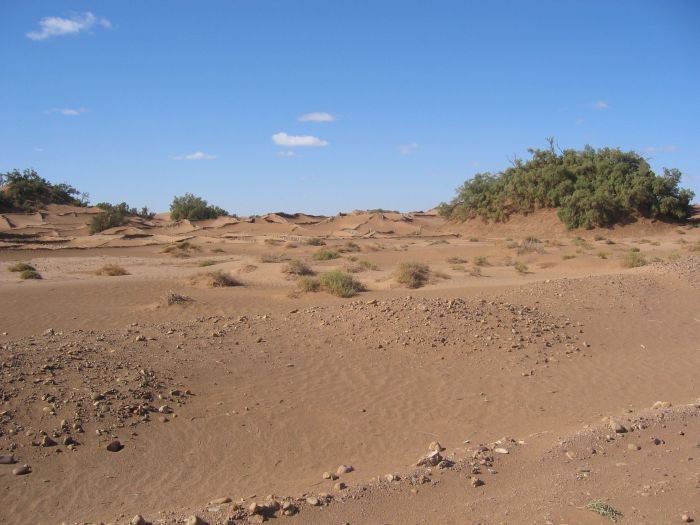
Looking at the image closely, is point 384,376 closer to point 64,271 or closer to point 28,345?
point 28,345

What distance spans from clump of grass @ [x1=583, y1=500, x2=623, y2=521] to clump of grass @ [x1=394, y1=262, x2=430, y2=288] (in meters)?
13.1

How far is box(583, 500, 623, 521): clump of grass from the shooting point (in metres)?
4.38

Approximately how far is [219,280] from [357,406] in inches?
418

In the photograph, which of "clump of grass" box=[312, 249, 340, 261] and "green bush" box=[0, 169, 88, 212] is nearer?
"clump of grass" box=[312, 249, 340, 261]

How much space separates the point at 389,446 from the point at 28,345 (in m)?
5.58

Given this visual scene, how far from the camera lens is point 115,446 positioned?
6.36 metres

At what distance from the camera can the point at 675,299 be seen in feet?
48.0

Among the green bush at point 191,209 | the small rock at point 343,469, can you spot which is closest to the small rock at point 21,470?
the small rock at point 343,469

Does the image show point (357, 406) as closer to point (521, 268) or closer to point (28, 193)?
point (521, 268)

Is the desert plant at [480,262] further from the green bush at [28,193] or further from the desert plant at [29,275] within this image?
the green bush at [28,193]

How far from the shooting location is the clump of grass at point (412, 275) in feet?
58.5

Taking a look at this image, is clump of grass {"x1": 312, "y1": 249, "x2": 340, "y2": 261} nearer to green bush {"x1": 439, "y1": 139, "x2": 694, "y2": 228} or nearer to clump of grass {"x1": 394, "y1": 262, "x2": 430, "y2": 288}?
clump of grass {"x1": 394, "y1": 262, "x2": 430, "y2": 288}

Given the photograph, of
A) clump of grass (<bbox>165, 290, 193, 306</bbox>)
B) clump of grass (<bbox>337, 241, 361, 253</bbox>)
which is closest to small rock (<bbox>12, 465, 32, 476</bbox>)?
clump of grass (<bbox>165, 290, 193, 306</bbox>)

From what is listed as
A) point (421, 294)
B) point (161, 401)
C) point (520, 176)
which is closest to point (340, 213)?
point (520, 176)
